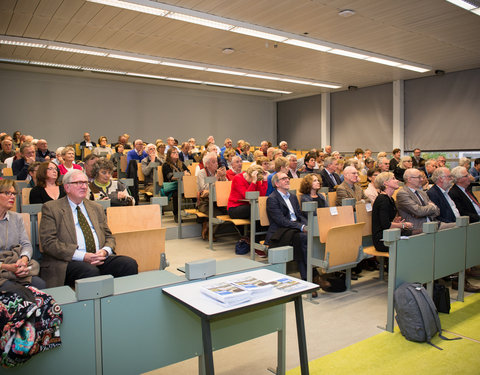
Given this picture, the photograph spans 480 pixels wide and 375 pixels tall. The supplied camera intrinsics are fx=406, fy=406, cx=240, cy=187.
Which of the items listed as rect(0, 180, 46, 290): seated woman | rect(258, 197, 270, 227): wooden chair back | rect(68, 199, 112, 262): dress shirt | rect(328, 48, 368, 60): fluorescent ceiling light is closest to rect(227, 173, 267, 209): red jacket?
rect(258, 197, 270, 227): wooden chair back

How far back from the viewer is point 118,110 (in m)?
12.6

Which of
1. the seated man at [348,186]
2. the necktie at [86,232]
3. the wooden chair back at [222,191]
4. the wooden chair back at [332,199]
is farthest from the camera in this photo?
the wooden chair back at [222,191]

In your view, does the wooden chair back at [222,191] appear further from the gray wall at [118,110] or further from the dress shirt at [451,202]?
the gray wall at [118,110]

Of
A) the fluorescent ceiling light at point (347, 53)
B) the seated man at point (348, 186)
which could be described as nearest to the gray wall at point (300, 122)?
the fluorescent ceiling light at point (347, 53)

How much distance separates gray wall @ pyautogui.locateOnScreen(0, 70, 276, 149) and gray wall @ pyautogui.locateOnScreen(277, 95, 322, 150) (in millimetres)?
691

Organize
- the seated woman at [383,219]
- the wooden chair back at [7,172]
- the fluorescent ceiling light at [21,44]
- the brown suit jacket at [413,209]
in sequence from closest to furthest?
the seated woman at [383,219] < the brown suit jacket at [413,209] < the wooden chair back at [7,172] < the fluorescent ceiling light at [21,44]

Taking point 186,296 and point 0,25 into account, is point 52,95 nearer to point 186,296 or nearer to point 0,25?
point 0,25

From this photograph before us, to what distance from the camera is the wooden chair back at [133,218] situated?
329 cm

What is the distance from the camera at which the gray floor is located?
8.45 feet

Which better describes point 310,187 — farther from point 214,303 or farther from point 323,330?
point 214,303

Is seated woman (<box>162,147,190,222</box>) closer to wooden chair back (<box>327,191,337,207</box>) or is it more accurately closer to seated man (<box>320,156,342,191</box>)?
seated man (<box>320,156,342,191</box>)

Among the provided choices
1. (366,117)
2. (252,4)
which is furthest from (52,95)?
(366,117)

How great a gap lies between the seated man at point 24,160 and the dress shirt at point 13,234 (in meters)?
3.31

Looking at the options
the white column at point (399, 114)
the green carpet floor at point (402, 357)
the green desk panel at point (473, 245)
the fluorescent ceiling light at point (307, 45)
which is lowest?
the green carpet floor at point (402, 357)
